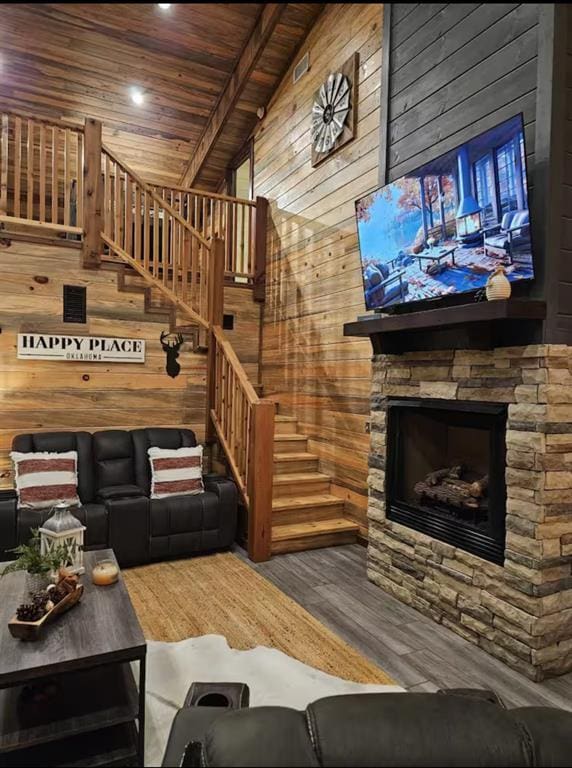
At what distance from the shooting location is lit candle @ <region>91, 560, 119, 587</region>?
7.75 feet

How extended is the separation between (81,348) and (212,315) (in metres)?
1.22

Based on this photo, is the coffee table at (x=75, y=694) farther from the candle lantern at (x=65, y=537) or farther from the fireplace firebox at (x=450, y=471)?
the fireplace firebox at (x=450, y=471)

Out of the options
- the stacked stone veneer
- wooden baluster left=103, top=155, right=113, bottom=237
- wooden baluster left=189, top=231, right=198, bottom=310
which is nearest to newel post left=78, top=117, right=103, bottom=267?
wooden baluster left=103, top=155, right=113, bottom=237

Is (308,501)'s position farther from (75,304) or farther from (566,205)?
(566,205)

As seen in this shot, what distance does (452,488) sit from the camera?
10.6ft

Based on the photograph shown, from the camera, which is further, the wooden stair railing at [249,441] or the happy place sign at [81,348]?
the happy place sign at [81,348]

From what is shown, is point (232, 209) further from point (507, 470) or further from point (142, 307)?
point (507, 470)

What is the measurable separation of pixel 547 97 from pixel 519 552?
2.20 m

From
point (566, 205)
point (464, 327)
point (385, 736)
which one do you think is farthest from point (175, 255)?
point (385, 736)

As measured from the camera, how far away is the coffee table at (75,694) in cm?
170

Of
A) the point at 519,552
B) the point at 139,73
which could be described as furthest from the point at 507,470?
the point at 139,73

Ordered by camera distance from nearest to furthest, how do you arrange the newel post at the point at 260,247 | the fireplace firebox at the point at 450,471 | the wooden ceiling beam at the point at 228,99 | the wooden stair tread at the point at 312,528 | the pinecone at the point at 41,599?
1. the pinecone at the point at 41,599
2. the fireplace firebox at the point at 450,471
3. the wooden stair tread at the point at 312,528
4. the wooden ceiling beam at the point at 228,99
5. the newel post at the point at 260,247

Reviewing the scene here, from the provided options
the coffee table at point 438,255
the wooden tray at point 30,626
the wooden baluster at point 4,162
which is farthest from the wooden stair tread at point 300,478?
the wooden baluster at point 4,162

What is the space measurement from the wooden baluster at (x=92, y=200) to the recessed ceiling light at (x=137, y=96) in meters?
1.95
